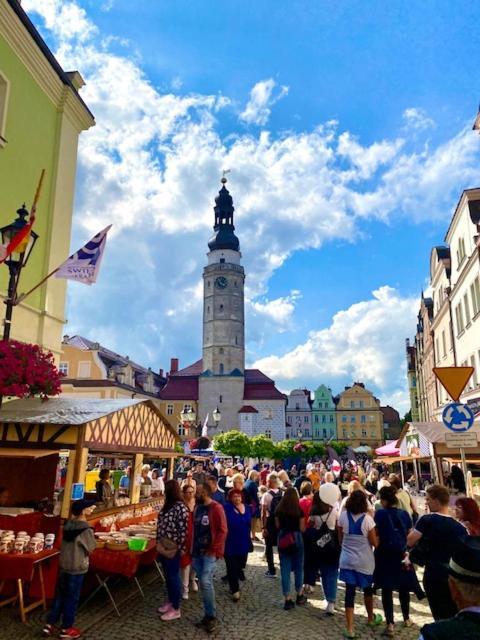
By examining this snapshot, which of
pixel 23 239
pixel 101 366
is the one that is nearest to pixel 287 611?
pixel 23 239

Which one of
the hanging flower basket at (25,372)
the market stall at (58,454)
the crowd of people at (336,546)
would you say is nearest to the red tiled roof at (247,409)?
the market stall at (58,454)

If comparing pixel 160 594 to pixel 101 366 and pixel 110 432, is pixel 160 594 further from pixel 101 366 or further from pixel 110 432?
pixel 101 366

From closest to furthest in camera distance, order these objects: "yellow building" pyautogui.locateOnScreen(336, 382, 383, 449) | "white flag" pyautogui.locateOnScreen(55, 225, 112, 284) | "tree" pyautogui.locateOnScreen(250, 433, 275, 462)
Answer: "white flag" pyautogui.locateOnScreen(55, 225, 112, 284), "tree" pyautogui.locateOnScreen(250, 433, 275, 462), "yellow building" pyautogui.locateOnScreen(336, 382, 383, 449)

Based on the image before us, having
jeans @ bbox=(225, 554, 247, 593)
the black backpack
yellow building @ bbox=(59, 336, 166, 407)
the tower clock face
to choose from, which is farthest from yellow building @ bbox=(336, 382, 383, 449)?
jeans @ bbox=(225, 554, 247, 593)

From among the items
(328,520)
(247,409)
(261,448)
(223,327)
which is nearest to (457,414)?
(328,520)

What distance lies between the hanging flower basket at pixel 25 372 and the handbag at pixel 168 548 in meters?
3.72

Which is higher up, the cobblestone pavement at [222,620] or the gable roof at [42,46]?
the gable roof at [42,46]

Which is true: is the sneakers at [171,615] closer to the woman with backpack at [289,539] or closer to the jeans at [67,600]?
the jeans at [67,600]

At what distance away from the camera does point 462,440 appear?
7270mm

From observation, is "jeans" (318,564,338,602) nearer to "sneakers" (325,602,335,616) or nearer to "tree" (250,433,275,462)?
"sneakers" (325,602,335,616)

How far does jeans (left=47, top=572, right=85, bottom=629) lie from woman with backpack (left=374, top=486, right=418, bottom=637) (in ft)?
13.1

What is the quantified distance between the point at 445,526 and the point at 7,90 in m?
13.8

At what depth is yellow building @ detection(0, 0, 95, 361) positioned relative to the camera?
1256 centimetres

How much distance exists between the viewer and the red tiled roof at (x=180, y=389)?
75375 mm
